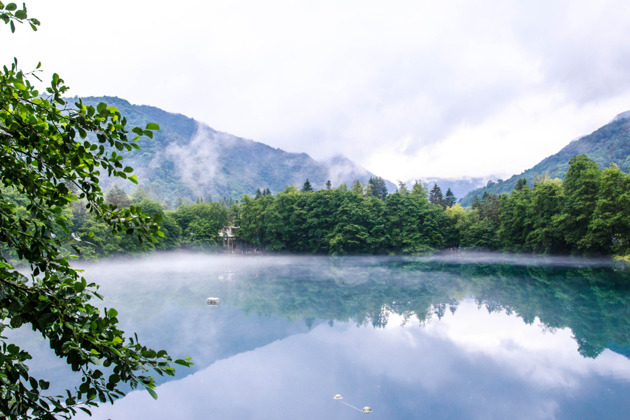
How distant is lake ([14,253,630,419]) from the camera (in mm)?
7828

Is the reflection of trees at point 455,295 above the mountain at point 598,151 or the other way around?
the other way around

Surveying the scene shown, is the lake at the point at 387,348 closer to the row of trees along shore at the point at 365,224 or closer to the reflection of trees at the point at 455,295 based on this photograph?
the reflection of trees at the point at 455,295

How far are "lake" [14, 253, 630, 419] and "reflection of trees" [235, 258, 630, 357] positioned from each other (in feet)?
0.33

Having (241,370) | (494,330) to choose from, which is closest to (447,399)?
(241,370)

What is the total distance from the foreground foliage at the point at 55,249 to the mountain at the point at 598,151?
107832mm

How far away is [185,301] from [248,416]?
12.7m

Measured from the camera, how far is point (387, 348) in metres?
11.4

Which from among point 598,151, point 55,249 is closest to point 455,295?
point 55,249

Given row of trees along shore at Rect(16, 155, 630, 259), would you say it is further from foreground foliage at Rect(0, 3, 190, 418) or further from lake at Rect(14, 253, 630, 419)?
foreground foliage at Rect(0, 3, 190, 418)

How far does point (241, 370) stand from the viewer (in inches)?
394

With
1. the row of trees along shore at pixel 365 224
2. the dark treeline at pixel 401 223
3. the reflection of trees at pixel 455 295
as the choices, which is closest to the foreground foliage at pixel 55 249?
the reflection of trees at pixel 455 295

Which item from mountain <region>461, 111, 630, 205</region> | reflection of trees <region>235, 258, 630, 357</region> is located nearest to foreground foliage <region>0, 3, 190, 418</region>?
reflection of trees <region>235, 258, 630, 357</region>

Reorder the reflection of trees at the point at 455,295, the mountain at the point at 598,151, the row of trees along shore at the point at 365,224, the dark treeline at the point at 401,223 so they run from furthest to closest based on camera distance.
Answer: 1. the mountain at the point at 598,151
2. the dark treeline at the point at 401,223
3. the row of trees along shore at the point at 365,224
4. the reflection of trees at the point at 455,295

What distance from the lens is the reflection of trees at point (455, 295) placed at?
1435 centimetres
